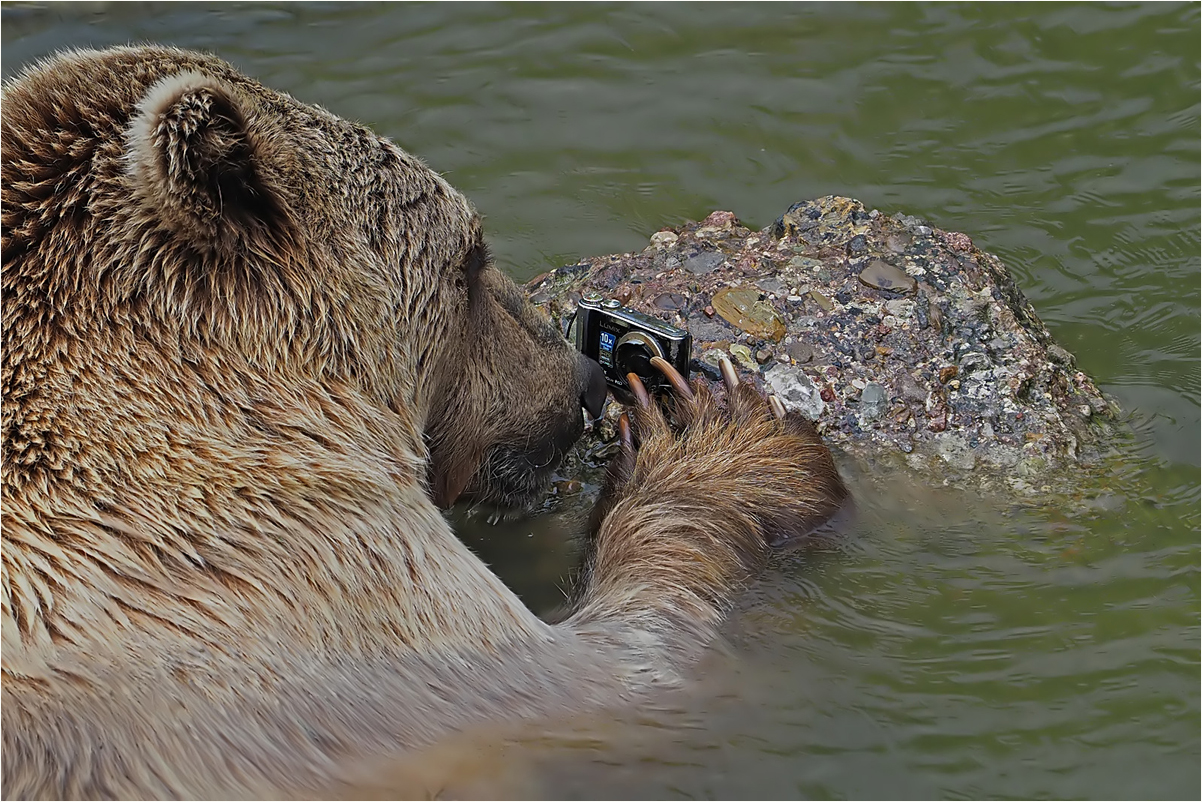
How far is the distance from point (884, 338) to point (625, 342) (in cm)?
96

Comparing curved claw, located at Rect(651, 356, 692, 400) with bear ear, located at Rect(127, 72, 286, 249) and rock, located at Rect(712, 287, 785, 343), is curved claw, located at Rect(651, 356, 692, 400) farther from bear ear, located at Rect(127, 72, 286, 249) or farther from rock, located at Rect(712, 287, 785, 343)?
bear ear, located at Rect(127, 72, 286, 249)

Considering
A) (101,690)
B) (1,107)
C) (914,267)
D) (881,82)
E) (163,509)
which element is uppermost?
(881,82)

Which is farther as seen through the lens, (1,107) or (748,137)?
(748,137)

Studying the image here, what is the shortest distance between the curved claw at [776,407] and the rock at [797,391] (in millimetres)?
136

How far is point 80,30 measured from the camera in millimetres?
8070

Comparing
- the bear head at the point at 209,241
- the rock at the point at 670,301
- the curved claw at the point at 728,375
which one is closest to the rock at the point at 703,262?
the rock at the point at 670,301

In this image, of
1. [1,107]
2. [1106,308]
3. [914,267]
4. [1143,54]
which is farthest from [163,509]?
[1143,54]

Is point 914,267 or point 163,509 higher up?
point 914,267

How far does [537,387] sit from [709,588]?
86cm

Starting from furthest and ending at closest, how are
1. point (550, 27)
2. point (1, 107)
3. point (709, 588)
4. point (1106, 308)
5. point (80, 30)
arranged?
point (80, 30)
point (550, 27)
point (1106, 308)
point (709, 588)
point (1, 107)

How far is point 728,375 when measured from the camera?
4418 millimetres

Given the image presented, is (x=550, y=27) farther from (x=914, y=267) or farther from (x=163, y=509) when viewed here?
(x=163, y=509)

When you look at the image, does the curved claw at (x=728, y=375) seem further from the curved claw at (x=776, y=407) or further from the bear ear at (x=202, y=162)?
the bear ear at (x=202, y=162)

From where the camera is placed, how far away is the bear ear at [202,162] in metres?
2.79
